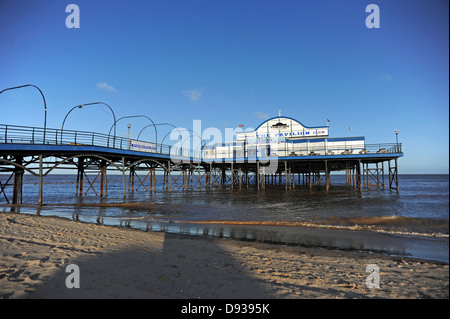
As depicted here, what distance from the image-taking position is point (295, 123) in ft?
132

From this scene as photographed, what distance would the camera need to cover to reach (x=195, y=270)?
517cm

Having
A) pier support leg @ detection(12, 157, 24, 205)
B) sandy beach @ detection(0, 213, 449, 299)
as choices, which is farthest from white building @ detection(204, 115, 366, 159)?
sandy beach @ detection(0, 213, 449, 299)

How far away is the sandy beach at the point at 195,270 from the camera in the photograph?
3.98 meters

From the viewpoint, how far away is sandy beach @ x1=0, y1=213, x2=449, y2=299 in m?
3.98

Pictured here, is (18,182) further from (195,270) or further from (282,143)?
(282,143)

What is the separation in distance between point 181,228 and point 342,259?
22.5ft

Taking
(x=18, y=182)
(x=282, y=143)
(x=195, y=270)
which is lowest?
(x=195, y=270)

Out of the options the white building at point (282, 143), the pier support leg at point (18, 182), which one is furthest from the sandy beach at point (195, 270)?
the white building at point (282, 143)

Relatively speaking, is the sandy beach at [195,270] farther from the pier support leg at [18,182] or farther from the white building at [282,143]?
the white building at [282,143]

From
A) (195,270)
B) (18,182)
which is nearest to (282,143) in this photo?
(18,182)

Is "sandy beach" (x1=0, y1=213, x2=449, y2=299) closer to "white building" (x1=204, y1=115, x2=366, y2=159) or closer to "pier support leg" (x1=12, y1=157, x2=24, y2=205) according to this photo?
"pier support leg" (x1=12, y1=157, x2=24, y2=205)

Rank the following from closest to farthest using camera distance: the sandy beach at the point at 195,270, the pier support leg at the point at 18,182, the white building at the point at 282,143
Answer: the sandy beach at the point at 195,270 < the pier support leg at the point at 18,182 < the white building at the point at 282,143
